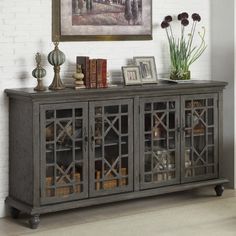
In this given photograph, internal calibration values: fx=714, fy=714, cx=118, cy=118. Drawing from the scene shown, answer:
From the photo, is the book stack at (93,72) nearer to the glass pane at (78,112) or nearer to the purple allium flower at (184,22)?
the glass pane at (78,112)

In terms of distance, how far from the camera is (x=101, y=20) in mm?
5863

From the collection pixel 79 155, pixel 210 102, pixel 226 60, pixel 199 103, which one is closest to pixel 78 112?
pixel 79 155

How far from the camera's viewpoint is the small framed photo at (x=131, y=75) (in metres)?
5.77

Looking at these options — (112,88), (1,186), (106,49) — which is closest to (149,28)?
(106,49)

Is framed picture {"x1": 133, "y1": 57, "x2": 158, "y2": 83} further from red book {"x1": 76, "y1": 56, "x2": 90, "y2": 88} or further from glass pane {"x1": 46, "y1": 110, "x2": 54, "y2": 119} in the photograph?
glass pane {"x1": 46, "y1": 110, "x2": 54, "y2": 119}

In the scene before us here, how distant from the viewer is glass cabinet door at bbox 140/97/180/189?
5.73 m

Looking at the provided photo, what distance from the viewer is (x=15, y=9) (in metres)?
5.44

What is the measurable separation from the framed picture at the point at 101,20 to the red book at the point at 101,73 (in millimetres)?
325

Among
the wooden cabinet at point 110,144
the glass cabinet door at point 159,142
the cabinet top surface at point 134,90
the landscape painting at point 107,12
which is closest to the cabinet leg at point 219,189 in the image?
the wooden cabinet at point 110,144

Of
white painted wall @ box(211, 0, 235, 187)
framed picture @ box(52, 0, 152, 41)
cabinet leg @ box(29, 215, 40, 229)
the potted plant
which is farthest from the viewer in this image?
white painted wall @ box(211, 0, 235, 187)

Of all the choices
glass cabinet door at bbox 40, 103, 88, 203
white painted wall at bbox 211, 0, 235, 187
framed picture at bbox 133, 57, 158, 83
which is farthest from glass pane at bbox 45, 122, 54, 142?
white painted wall at bbox 211, 0, 235, 187

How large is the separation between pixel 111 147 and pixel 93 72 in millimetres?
601

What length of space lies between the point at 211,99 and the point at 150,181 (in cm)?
89

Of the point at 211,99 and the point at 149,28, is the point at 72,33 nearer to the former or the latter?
the point at 149,28
